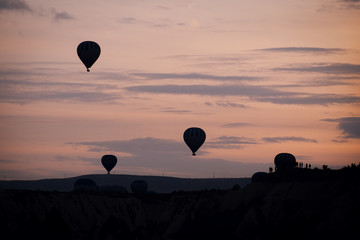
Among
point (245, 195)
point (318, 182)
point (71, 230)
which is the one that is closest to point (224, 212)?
point (245, 195)

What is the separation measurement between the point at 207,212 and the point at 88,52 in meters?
35.7

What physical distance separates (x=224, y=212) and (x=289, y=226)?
18.2 m

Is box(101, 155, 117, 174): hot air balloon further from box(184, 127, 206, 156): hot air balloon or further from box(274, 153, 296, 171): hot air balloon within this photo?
box(274, 153, 296, 171): hot air balloon

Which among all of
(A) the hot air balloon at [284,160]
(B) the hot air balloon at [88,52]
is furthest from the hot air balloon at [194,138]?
(B) the hot air balloon at [88,52]

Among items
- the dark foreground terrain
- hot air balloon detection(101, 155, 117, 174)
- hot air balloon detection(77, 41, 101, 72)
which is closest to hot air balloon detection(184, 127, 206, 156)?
the dark foreground terrain

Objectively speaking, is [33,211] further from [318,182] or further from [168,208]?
[318,182]

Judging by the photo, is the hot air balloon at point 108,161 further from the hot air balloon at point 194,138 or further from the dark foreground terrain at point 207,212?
the hot air balloon at point 194,138

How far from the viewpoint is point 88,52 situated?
12612 centimetres

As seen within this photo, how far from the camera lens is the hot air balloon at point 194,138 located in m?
136

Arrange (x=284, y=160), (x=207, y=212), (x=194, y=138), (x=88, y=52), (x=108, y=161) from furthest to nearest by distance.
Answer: (x=108, y=161) < (x=194, y=138) < (x=284, y=160) < (x=88, y=52) < (x=207, y=212)

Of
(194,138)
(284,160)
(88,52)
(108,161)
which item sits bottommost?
(284,160)

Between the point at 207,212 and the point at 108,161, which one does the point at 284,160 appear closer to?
the point at 207,212

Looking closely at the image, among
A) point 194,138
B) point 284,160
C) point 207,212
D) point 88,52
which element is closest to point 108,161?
point 194,138

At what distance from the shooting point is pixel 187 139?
136 metres
